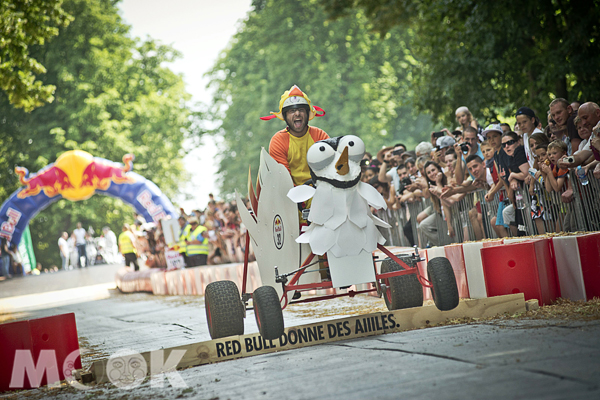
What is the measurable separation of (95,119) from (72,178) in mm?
12879

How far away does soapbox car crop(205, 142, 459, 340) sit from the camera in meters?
6.11

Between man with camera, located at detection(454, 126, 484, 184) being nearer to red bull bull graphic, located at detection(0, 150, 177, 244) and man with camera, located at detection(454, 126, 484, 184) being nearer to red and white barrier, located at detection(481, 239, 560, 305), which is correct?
red and white barrier, located at detection(481, 239, 560, 305)

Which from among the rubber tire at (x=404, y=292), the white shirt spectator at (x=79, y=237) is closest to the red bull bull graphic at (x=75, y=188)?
the white shirt spectator at (x=79, y=237)

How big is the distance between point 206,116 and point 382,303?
4398 cm

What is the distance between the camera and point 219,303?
669 cm

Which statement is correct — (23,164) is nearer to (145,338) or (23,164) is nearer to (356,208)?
(145,338)

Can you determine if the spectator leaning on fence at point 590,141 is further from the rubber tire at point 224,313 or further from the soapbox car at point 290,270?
the rubber tire at point 224,313

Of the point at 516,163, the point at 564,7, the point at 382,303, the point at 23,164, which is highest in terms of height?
the point at 23,164

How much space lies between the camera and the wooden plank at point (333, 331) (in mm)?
5902

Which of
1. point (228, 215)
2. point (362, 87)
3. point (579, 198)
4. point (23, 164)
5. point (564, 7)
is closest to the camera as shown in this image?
point (579, 198)

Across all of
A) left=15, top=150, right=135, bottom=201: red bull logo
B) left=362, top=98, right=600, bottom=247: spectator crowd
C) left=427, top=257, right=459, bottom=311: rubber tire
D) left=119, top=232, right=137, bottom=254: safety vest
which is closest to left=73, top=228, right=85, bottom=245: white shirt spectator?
left=15, top=150, right=135, bottom=201: red bull logo

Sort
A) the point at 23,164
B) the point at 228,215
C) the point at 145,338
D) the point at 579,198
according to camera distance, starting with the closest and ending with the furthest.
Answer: the point at 579,198
the point at 145,338
the point at 228,215
the point at 23,164

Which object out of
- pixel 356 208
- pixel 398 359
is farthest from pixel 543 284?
pixel 398 359

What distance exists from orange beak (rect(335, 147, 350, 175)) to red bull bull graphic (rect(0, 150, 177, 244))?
27.2 meters
